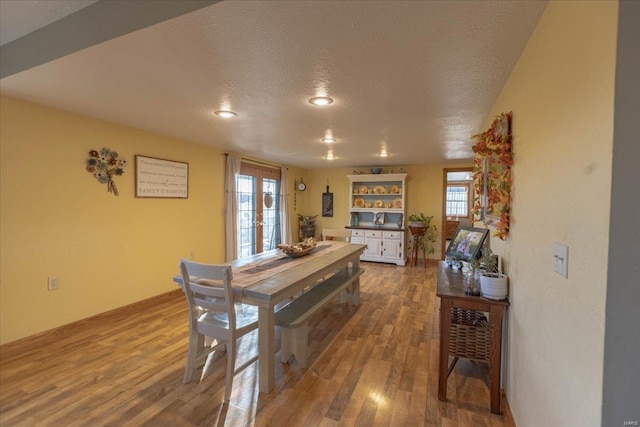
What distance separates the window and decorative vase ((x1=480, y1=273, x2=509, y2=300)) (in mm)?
8054

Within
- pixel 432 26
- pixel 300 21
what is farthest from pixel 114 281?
pixel 432 26

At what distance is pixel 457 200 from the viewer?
9406 millimetres

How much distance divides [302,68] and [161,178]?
2.66 m

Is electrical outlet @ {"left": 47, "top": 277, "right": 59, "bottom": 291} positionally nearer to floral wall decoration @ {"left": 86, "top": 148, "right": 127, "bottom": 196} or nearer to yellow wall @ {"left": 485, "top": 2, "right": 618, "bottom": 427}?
floral wall decoration @ {"left": 86, "top": 148, "right": 127, "bottom": 196}

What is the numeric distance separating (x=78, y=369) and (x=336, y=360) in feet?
6.49

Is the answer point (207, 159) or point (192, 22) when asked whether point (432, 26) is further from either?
point (207, 159)

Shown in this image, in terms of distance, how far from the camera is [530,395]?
1360 millimetres

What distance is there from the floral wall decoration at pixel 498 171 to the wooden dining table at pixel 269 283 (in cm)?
141

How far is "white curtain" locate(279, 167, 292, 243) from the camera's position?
239 inches

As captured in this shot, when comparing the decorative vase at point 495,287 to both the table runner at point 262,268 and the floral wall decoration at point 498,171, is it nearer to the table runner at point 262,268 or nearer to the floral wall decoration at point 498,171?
the floral wall decoration at point 498,171

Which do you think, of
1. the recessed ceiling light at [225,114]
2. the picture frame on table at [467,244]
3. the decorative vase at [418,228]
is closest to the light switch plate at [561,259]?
the picture frame on table at [467,244]

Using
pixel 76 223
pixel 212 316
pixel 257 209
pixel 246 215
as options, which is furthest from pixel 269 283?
pixel 257 209

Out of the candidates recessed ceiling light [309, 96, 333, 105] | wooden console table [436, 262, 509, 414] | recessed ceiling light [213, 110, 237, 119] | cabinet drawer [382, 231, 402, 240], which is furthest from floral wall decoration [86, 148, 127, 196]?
cabinet drawer [382, 231, 402, 240]

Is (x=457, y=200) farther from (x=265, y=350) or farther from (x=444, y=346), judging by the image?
(x=265, y=350)
